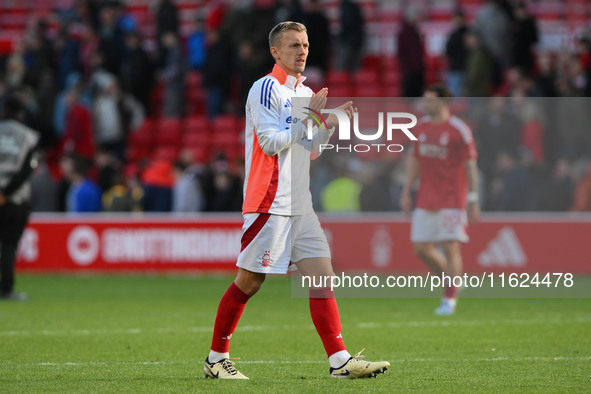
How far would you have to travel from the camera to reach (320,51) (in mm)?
20734

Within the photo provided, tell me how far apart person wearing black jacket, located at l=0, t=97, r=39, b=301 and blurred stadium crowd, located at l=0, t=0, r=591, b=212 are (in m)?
5.02

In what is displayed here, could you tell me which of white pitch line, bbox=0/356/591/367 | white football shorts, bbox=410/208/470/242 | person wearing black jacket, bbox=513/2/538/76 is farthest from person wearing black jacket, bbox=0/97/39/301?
person wearing black jacket, bbox=513/2/538/76

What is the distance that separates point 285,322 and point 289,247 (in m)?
4.19

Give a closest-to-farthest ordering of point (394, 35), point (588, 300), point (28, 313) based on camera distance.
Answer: point (28, 313), point (588, 300), point (394, 35)

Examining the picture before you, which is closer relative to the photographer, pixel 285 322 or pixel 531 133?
pixel 285 322

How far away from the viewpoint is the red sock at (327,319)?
6.96 meters

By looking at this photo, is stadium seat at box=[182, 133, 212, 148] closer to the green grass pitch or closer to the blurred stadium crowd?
the blurred stadium crowd

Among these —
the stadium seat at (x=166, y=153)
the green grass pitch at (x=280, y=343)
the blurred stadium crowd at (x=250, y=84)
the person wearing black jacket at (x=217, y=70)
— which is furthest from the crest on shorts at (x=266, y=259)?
the person wearing black jacket at (x=217, y=70)

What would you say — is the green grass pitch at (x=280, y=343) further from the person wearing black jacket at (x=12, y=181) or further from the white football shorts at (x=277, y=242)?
the white football shorts at (x=277, y=242)

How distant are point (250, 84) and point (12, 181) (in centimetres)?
838

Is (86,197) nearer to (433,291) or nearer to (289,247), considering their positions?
(433,291)

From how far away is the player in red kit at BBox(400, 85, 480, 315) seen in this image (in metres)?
11.9

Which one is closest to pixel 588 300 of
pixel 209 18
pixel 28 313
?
pixel 28 313

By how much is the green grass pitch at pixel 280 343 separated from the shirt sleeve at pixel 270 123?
1.50m
